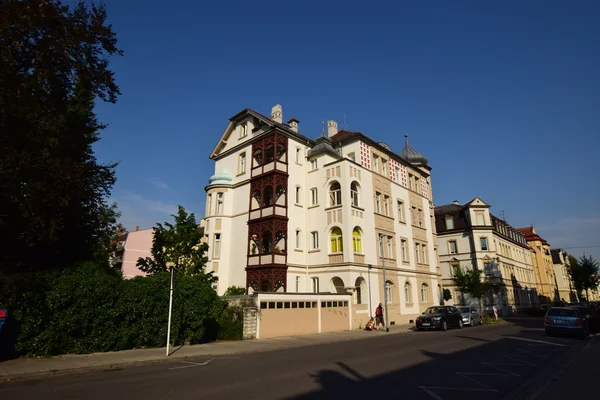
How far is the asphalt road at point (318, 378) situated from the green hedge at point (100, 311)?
11.2 feet

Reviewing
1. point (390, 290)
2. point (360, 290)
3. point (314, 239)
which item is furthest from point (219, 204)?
point (390, 290)

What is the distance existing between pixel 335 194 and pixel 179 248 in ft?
43.4

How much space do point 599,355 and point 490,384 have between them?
6.97 meters

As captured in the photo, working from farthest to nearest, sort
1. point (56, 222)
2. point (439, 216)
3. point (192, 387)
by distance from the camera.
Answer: point (439, 216) < point (56, 222) < point (192, 387)

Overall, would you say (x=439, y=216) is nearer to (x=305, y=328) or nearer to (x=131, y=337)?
(x=305, y=328)

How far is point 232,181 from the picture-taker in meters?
33.8

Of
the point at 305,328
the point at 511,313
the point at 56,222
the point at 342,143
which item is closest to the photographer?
the point at 56,222

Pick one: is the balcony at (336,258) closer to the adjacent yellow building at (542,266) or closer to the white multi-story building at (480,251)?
the white multi-story building at (480,251)

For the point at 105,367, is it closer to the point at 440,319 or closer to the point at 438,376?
the point at 438,376

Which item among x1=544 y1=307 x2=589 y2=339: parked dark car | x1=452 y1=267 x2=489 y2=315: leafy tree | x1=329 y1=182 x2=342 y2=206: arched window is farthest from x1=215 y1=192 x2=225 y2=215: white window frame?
x1=544 y1=307 x2=589 y2=339: parked dark car

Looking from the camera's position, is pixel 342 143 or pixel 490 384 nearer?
pixel 490 384

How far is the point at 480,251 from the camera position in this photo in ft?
156

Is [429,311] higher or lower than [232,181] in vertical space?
lower

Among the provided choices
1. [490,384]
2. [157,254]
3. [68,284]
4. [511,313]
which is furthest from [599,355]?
[511,313]
